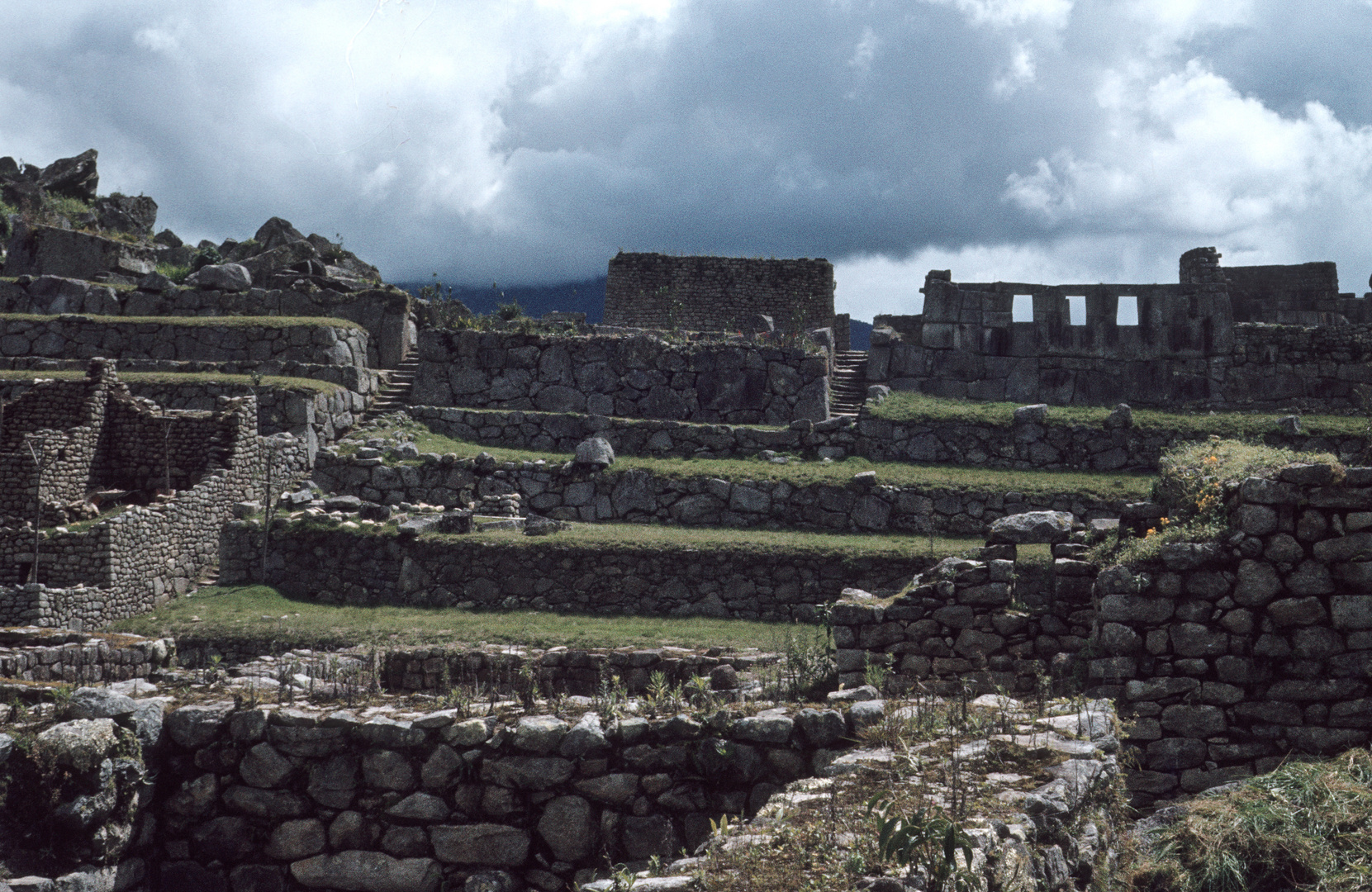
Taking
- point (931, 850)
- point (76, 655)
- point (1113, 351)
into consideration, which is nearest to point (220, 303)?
point (76, 655)

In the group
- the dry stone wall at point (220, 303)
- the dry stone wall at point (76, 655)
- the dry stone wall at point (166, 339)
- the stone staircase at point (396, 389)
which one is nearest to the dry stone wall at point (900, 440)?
the stone staircase at point (396, 389)

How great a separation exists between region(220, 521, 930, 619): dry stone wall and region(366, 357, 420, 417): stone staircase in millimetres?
7371

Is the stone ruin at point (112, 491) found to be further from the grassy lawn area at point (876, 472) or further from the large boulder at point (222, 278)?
the large boulder at point (222, 278)

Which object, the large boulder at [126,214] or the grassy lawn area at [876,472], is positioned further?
the large boulder at [126,214]

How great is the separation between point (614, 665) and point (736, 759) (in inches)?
264

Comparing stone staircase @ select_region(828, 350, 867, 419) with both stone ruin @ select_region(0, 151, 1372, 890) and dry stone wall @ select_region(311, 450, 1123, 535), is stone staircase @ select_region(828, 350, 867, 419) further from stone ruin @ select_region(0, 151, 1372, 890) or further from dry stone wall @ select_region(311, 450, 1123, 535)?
dry stone wall @ select_region(311, 450, 1123, 535)

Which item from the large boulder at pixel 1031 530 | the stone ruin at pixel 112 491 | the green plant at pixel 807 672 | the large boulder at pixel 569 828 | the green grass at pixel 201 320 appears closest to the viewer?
the large boulder at pixel 569 828

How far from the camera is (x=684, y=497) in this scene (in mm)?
20547

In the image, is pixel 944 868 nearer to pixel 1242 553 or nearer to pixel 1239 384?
pixel 1242 553

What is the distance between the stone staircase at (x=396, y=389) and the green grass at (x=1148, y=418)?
1091cm

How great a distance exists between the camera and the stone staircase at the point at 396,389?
25.2m

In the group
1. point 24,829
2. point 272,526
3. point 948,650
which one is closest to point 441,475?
point 272,526

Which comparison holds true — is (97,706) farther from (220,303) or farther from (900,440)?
(220,303)

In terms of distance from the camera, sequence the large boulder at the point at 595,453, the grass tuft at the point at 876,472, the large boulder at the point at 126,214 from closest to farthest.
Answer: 1. the grass tuft at the point at 876,472
2. the large boulder at the point at 595,453
3. the large boulder at the point at 126,214
